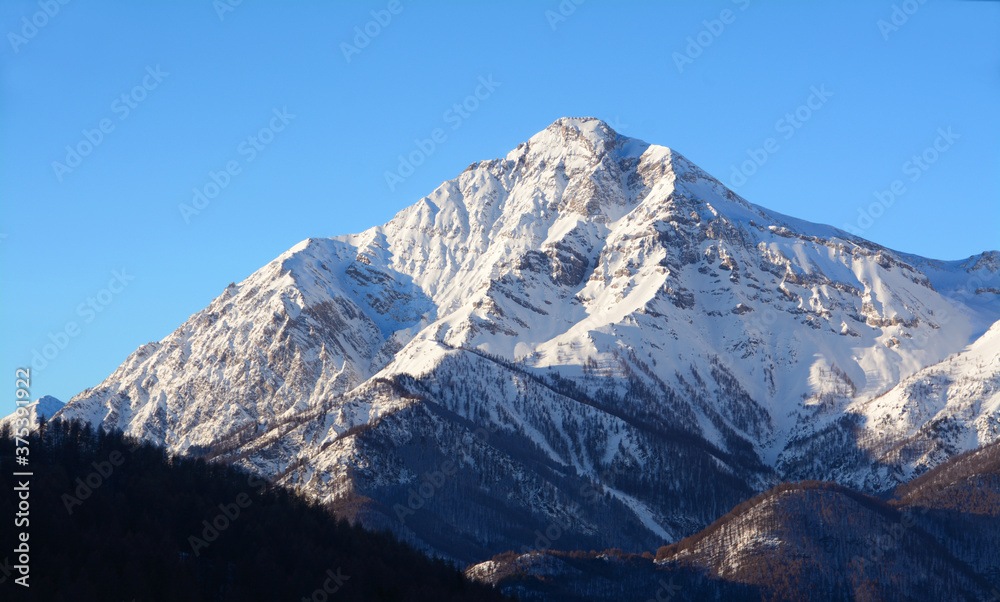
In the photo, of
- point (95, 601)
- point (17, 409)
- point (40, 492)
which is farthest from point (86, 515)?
point (17, 409)

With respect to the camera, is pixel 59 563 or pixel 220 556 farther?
pixel 220 556

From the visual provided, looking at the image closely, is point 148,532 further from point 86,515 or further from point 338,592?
point 338,592

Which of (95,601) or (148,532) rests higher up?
(148,532)

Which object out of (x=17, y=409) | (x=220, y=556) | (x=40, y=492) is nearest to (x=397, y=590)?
(x=220, y=556)

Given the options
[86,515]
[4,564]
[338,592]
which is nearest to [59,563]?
[4,564]

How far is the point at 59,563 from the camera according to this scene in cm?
16650

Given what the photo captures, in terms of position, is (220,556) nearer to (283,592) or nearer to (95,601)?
(283,592)

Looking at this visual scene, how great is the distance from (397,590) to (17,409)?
87.0 m

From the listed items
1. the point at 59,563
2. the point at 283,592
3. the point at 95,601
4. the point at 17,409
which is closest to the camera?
the point at 17,409

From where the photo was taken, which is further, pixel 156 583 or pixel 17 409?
pixel 156 583

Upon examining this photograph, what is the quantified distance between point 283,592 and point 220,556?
51.8 feet

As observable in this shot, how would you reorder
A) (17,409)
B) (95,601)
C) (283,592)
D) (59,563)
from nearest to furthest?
(17,409) → (95,601) → (59,563) → (283,592)

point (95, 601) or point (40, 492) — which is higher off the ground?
point (40, 492)

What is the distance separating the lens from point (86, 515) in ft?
626
